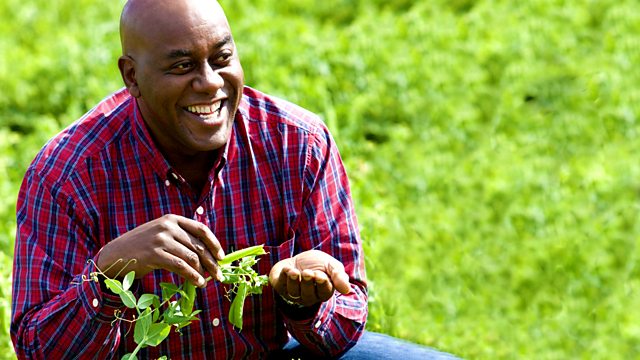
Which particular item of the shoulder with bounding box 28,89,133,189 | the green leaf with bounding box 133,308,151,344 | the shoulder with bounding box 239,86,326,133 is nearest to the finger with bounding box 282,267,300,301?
the green leaf with bounding box 133,308,151,344

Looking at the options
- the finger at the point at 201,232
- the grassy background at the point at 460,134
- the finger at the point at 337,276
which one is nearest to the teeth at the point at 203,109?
the finger at the point at 201,232

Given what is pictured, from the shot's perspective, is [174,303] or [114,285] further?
[174,303]

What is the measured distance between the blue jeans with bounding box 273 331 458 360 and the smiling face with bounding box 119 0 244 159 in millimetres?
627

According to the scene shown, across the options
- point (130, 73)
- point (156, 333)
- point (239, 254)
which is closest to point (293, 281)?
point (239, 254)

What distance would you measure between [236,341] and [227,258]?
437 mm

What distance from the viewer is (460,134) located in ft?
19.6

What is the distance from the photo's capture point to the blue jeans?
335cm

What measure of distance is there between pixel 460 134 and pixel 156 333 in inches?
131

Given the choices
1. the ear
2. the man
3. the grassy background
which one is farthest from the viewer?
the grassy background

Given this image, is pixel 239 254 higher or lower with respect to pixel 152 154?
lower

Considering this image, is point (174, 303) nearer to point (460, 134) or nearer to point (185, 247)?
point (185, 247)

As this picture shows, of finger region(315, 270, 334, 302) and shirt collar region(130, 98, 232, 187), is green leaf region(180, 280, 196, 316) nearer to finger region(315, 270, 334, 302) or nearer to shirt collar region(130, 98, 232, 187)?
finger region(315, 270, 334, 302)

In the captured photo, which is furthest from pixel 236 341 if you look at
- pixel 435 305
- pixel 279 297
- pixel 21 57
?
pixel 21 57

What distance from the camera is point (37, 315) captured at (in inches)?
119
